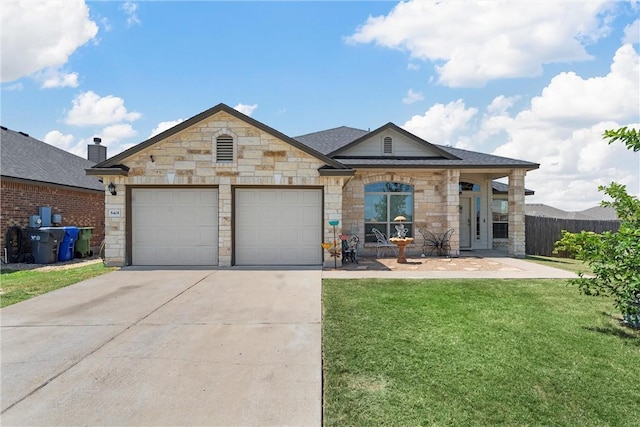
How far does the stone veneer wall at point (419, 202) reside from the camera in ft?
41.8

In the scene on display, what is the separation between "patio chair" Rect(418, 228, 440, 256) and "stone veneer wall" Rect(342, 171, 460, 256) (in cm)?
14

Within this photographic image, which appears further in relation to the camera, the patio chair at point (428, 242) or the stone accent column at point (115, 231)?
the patio chair at point (428, 242)

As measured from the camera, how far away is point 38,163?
47.4 ft

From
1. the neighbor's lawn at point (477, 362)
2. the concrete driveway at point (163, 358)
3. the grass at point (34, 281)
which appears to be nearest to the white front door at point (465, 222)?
the neighbor's lawn at point (477, 362)

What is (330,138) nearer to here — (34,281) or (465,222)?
(465,222)

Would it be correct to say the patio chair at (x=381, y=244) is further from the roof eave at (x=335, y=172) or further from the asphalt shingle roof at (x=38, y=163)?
the asphalt shingle roof at (x=38, y=163)

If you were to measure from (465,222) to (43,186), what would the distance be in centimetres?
1661

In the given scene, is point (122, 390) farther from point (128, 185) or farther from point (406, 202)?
point (406, 202)

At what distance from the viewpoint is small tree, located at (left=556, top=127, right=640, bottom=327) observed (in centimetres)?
484

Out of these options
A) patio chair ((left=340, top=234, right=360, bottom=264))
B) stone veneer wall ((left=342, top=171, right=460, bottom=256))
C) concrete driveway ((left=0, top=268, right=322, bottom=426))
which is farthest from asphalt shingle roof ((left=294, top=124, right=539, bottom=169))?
concrete driveway ((left=0, top=268, right=322, bottom=426))

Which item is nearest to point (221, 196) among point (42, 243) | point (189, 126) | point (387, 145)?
point (189, 126)

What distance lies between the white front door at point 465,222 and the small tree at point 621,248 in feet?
31.7

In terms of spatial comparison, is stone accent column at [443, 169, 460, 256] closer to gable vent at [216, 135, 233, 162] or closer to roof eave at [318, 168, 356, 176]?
roof eave at [318, 168, 356, 176]

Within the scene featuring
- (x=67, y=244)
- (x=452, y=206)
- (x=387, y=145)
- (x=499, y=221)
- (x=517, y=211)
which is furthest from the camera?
(x=499, y=221)
